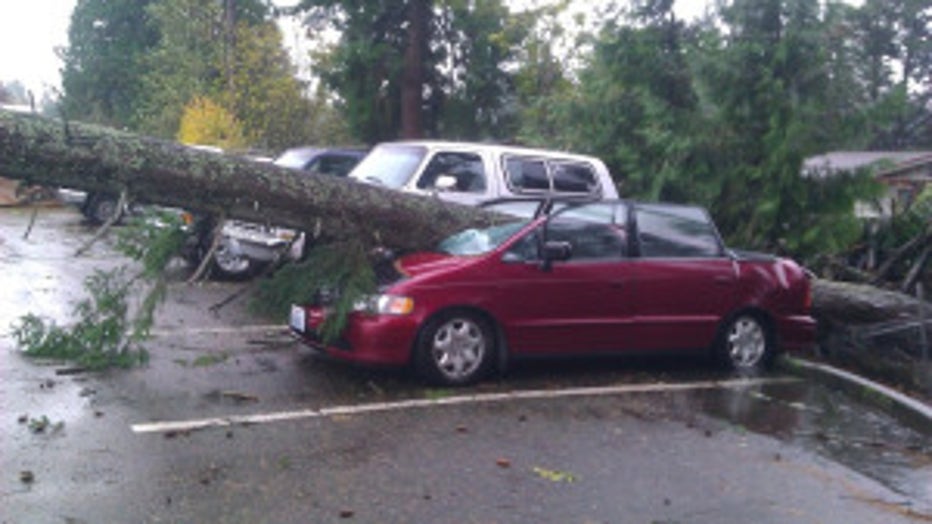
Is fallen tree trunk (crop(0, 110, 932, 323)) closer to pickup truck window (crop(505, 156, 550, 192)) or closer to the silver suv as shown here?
the silver suv

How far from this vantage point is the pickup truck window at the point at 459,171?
38.5ft

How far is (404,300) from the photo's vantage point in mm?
8242

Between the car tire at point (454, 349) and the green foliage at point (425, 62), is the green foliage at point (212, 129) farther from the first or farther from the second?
the car tire at point (454, 349)

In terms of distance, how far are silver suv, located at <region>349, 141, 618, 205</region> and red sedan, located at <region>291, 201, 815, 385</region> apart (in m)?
2.13

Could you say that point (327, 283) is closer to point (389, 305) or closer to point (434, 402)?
point (389, 305)

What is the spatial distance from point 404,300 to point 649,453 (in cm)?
233

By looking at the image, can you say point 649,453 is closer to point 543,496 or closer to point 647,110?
point 543,496

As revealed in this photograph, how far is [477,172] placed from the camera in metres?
12.0

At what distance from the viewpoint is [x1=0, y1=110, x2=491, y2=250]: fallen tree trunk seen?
769cm

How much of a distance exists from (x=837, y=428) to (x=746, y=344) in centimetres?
177

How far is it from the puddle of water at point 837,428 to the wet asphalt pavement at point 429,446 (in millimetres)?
25

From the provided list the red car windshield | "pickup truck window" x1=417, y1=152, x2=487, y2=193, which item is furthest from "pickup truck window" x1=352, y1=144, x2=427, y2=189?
the red car windshield

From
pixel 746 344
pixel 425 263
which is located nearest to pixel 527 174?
pixel 746 344

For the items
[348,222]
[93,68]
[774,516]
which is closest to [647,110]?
[348,222]
